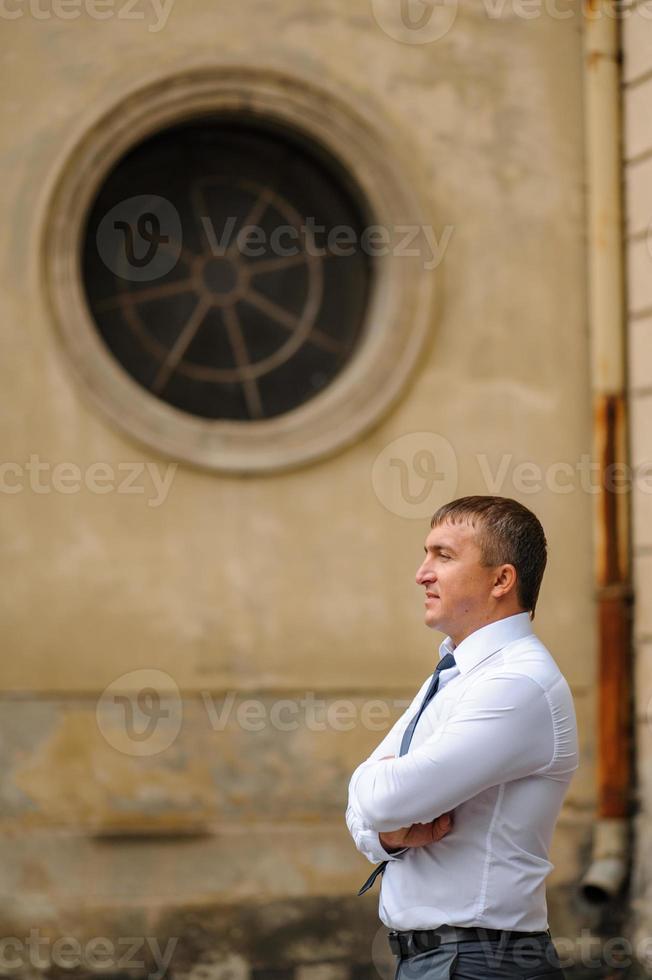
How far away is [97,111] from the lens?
6.27 m

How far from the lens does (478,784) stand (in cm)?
241

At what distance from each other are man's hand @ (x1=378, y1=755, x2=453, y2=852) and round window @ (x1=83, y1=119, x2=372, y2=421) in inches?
168

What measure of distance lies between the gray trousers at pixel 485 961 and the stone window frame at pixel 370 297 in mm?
4005

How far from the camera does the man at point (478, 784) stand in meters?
2.42

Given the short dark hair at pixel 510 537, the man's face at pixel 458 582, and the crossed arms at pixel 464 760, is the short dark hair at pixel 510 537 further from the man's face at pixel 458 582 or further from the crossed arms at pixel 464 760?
the crossed arms at pixel 464 760

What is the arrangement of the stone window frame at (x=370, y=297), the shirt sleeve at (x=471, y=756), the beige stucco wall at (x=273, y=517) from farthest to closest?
the stone window frame at (x=370, y=297) < the beige stucco wall at (x=273, y=517) < the shirt sleeve at (x=471, y=756)

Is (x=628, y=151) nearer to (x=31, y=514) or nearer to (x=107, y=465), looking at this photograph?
(x=107, y=465)

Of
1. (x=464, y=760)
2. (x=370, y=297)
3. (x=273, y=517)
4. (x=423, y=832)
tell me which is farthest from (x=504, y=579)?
(x=370, y=297)

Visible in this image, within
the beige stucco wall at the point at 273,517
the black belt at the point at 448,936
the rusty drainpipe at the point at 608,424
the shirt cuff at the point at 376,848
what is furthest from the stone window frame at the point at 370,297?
the black belt at the point at 448,936

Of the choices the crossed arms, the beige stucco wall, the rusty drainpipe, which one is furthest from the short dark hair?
the rusty drainpipe

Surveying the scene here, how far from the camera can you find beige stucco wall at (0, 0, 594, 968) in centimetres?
605

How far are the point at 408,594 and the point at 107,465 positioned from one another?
162 centimetres

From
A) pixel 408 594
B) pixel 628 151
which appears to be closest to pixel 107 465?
pixel 408 594

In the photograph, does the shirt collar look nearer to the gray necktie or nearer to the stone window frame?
the gray necktie
